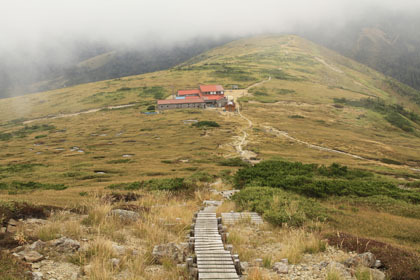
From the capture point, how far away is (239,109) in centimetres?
10938

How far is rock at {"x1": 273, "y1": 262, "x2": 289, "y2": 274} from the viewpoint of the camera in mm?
8000

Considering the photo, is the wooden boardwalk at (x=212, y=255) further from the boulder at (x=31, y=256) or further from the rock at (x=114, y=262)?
the boulder at (x=31, y=256)

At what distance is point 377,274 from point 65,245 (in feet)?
30.1

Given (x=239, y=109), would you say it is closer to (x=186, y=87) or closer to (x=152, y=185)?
(x=186, y=87)

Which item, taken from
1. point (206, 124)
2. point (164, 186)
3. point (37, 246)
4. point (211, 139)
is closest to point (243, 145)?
point (211, 139)

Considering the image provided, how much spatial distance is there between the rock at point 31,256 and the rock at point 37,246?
1.00 feet

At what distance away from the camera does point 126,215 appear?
11.9m

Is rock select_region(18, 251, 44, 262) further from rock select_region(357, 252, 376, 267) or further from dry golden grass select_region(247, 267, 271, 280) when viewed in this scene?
rock select_region(357, 252, 376, 267)

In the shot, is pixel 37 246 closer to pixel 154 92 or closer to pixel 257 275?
pixel 257 275

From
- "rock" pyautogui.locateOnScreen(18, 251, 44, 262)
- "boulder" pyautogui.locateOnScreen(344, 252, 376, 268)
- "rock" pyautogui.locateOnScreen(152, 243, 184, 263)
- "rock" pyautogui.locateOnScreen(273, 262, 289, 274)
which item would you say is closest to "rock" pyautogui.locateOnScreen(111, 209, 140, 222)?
"rock" pyautogui.locateOnScreen(152, 243, 184, 263)

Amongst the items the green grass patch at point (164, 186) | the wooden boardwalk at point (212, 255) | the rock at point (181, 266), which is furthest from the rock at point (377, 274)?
the green grass patch at point (164, 186)

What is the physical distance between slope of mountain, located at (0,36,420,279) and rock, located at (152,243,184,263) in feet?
6.62

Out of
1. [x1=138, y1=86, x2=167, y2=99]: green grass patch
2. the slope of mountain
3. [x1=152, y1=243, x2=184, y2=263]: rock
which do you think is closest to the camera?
[x1=152, y1=243, x2=184, y2=263]: rock

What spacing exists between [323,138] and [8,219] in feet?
239
